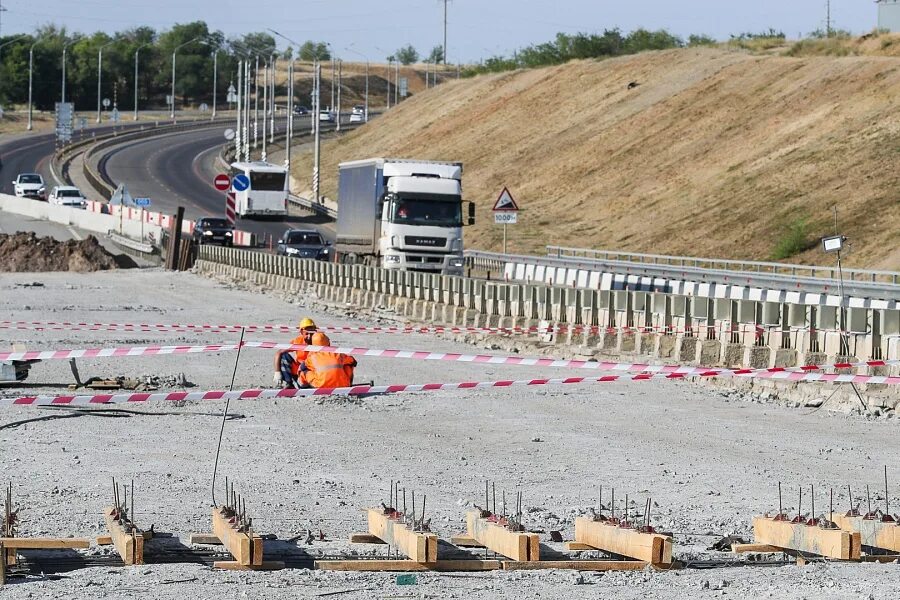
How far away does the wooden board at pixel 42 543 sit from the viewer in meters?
10.0

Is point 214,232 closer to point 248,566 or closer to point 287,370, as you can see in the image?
point 287,370

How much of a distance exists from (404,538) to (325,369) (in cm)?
977

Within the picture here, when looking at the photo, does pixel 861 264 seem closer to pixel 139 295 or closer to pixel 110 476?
pixel 139 295

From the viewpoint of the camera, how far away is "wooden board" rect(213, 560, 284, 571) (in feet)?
32.9

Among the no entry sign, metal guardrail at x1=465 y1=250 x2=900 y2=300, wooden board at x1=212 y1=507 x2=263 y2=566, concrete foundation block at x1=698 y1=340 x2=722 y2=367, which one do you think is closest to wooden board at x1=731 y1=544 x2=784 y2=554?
wooden board at x1=212 y1=507 x2=263 y2=566

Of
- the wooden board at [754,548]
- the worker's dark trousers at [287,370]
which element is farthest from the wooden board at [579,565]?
the worker's dark trousers at [287,370]

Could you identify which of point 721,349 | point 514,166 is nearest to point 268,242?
point 514,166

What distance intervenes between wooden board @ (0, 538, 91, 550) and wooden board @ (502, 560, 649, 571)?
270 centimetres

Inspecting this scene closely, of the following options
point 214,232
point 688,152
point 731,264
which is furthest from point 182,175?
point 731,264

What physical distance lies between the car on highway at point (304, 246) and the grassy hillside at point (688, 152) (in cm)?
1551

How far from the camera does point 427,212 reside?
144 feet

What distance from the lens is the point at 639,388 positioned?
2305 cm

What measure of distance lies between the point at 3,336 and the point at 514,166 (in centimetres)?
6660

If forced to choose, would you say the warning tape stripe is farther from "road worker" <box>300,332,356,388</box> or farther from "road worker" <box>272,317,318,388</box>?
"road worker" <box>300,332,356,388</box>
